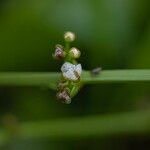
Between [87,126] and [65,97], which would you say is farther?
[87,126]

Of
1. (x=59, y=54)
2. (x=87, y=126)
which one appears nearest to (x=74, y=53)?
(x=59, y=54)

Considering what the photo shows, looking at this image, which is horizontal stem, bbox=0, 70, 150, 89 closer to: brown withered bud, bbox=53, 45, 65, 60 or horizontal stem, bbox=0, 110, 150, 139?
brown withered bud, bbox=53, 45, 65, 60

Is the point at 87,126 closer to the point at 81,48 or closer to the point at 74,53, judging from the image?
the point at 81,48

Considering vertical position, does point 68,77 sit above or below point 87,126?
below

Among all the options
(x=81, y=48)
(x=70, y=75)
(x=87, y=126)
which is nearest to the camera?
(x=70, y=75)

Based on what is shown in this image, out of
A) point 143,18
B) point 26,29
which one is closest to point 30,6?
point 26,29

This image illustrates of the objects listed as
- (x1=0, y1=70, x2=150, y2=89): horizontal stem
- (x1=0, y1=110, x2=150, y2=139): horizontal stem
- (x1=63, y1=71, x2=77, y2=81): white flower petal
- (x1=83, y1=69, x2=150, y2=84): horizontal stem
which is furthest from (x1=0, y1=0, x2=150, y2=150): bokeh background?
(x1=63, y1=71, x2=77, y2=81): white flower petal

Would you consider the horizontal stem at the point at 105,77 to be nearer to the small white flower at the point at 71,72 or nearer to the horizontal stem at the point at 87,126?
the small white flower at the point at 71,72

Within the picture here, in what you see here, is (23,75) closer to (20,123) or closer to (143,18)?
(20,123)
